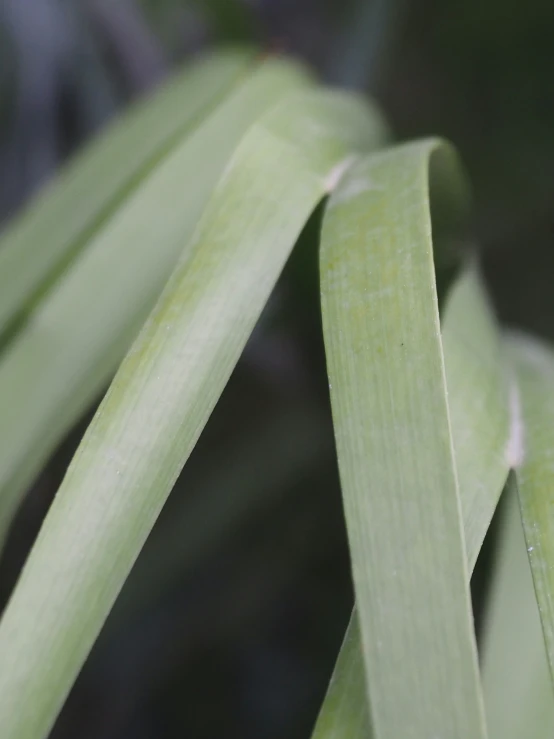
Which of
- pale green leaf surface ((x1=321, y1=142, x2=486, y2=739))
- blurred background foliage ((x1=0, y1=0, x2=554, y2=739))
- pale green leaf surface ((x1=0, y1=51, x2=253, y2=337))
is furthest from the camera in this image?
blurred background foliage ((x1=0, y1=0, x2=554, y2=739))

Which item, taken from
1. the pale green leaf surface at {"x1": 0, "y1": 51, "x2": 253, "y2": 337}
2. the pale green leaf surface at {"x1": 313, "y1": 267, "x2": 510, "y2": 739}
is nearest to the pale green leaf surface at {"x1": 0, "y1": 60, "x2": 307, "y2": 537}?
the pale green leaf surface at {"x1": 0, "y1": 51, "x2": 253, "y2": 337}

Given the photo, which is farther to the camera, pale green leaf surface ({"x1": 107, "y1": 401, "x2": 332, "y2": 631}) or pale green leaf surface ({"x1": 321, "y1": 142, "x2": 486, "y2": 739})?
pale green leaf surface ({"x1": 107, "y1": 401, "x2": 332, "y2": 631})

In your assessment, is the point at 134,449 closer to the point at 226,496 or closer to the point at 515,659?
the point at 515,659

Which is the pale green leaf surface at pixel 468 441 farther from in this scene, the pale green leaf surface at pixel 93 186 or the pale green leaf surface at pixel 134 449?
the pale green leaf surface at pixel 93 186

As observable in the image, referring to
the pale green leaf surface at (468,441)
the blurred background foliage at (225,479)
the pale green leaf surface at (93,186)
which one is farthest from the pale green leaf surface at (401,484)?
the blurred background foliage at (225,479)

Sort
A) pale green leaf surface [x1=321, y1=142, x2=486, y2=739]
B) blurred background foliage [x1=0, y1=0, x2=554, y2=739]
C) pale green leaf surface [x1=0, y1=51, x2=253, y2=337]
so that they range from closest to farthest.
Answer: pale green leaf surface [x1=321, y1=142, x2=486, y2=739] → pale green leaf surface [x1=0, y1=51, x2=253, y2=337] → blurred background foliage [x1=0, y1=0, x2=554, y2=739]

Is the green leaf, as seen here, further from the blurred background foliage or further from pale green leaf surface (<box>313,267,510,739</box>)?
the blurred background foliage

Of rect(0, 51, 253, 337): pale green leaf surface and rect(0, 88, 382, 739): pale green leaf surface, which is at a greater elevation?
rect(0, 51, 253, 337): pale green leaf surface
